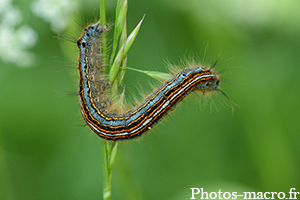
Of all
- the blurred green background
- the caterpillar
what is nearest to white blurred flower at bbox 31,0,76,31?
the blurred green background

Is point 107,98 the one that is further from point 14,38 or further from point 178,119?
point 178,119

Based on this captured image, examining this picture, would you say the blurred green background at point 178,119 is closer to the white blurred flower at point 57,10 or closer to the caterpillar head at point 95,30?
the white blurred flower at point 57,10

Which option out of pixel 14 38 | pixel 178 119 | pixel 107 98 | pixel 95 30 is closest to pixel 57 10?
pixel 95 30

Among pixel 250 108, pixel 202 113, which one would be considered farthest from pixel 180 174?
pixel 250 108

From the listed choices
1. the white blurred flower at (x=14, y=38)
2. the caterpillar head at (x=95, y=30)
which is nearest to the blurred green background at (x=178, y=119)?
the white blurred flower at (x=14, y=38)

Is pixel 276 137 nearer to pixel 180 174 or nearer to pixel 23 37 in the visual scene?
pixel 180 174

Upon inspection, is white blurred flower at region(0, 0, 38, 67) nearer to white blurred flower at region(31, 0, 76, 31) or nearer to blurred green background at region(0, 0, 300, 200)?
blurred green background at region(0, 0, 300, 200)
